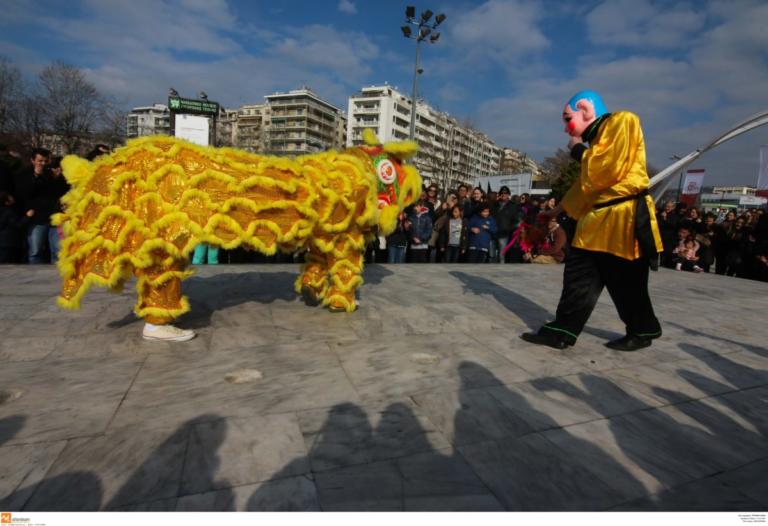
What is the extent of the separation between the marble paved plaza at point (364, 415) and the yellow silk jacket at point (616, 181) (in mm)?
895

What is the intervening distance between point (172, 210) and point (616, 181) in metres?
3.12

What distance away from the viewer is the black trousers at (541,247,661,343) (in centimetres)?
323

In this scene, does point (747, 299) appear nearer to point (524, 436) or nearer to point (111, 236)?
point (524, 436)

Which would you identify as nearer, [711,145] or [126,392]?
[126,392]

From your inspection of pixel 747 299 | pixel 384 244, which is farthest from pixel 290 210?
pixel 747 299

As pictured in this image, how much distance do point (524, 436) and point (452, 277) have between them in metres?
4.48

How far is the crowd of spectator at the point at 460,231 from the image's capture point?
19.0ft

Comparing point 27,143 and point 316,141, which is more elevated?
point 316,141

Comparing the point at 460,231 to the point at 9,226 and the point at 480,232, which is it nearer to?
the point at 480,232

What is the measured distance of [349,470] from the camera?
166 centimetres

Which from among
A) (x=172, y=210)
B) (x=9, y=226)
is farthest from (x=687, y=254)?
(x=9, y=226)

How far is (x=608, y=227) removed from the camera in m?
3.12

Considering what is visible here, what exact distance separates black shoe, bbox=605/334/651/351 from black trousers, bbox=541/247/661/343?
2.1 inches

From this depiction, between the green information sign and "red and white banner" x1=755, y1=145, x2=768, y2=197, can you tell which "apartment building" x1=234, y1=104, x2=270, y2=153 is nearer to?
the green information sign
